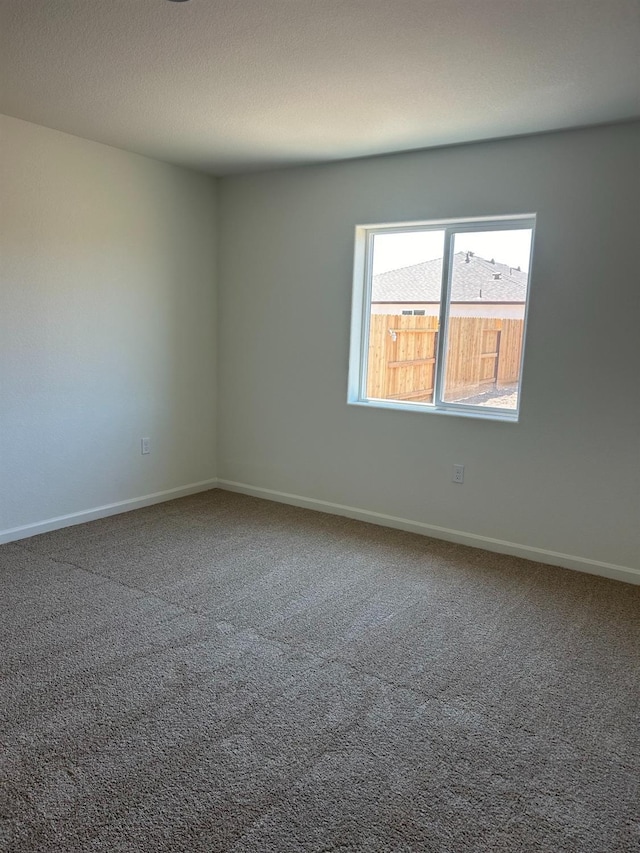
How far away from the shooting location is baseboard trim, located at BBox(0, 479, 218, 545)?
3733mm

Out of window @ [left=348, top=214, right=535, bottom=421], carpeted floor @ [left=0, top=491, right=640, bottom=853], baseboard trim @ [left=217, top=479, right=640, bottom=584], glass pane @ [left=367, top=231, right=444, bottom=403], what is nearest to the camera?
carpeted floor @ [left=0, top=491, right=640, bottom=853]

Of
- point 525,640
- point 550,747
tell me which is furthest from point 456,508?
point 550,747

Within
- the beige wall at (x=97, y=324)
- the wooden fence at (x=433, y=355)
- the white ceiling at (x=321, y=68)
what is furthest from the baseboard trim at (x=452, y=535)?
the white ceiling at (x=321, y=68)

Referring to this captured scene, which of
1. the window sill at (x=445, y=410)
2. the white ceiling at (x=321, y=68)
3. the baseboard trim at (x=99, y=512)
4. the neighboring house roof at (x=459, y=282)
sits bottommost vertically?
the baseboard trim at (x=99, y=512)

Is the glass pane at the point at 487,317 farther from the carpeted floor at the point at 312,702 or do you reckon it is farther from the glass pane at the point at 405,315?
the carpeted floor at the point at 312,702

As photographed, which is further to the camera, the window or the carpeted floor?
the window

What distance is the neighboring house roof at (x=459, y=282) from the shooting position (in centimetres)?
370

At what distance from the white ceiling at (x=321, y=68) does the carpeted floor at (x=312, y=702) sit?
244 cm

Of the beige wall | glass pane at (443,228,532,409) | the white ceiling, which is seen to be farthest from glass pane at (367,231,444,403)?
the beige wall

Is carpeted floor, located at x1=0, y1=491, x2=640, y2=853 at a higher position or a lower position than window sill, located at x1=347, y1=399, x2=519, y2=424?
lower

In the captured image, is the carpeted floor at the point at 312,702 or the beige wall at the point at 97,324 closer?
the carpeted floor at the point at 312,702

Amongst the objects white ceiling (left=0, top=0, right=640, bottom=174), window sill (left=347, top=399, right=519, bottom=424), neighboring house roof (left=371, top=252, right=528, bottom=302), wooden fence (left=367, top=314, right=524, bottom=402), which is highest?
white ceiling (left=0, top=0, right=640, bottom=174)

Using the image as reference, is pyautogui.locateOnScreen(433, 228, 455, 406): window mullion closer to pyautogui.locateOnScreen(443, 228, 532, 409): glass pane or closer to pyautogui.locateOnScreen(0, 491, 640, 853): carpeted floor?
pyautogui.locateOnScreen(443, 228, 532, 409): glass pane

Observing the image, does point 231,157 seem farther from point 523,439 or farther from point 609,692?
point 609,692
